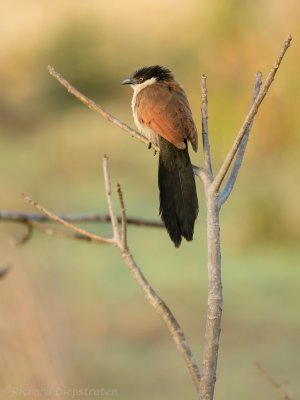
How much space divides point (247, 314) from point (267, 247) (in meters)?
1.22

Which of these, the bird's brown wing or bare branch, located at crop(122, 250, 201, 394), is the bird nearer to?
the bird's brown wing

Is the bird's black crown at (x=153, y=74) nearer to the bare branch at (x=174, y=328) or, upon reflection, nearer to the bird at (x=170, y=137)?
the bird at (x=170, y=137)

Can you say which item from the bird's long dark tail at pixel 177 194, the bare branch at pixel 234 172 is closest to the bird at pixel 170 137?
the bird's long dark tail at pixel 177 194

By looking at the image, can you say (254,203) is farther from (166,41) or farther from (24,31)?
(24,31)

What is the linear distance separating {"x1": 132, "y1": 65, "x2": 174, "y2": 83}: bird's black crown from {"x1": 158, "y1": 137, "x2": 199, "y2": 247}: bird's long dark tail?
16.6 inches

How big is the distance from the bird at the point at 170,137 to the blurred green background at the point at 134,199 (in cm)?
39

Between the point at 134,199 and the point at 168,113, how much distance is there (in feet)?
17.9

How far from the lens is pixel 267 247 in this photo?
6406 mm

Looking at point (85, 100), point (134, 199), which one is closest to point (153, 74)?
point (85, 100)

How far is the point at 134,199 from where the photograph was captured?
734 cm

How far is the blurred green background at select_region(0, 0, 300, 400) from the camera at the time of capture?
3.83 m

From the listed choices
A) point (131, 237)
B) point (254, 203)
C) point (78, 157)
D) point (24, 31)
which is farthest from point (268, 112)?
point (24, 31)

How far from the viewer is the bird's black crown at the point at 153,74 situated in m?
2.15

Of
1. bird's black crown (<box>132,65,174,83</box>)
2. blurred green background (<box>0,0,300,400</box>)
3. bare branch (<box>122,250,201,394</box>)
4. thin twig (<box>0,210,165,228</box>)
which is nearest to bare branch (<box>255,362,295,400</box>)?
bare branch (<box>122,250,201,394</box>)
